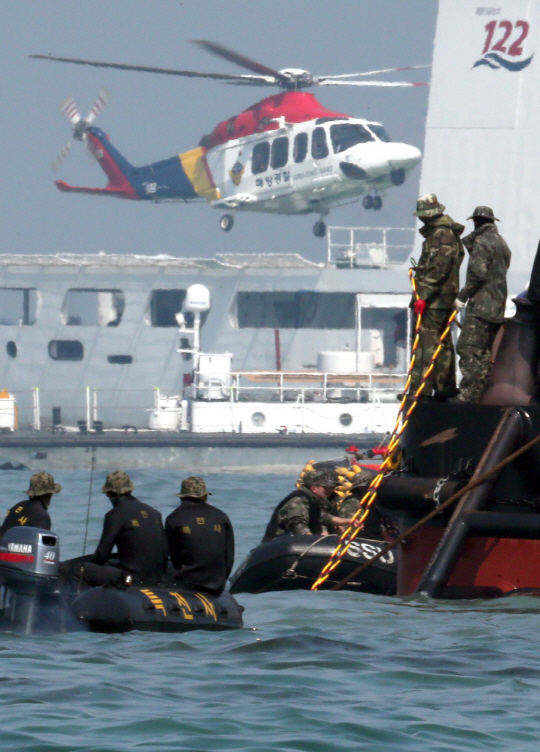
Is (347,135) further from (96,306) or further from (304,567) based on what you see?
(304,567)

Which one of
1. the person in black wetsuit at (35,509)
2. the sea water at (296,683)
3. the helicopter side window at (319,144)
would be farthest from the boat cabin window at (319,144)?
the person in black wetsuit at (35,509)

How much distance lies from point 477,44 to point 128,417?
549 inches

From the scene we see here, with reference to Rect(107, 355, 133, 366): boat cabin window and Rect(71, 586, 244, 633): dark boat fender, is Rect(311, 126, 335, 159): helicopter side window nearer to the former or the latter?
Rect(107, 355, 133, 366): boat cabin window

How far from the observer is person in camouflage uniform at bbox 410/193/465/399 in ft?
39.6

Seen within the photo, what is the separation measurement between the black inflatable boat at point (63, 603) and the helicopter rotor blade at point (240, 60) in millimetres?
34578

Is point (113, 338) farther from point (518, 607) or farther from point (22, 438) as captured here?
point (518, 607)

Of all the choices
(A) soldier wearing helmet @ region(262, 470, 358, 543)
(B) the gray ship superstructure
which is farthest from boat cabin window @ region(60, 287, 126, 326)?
(A) soldier wearing helmet @ region(262, 470, 358, 543)

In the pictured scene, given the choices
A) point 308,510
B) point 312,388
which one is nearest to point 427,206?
point 308,510

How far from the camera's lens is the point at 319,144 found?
42.0m

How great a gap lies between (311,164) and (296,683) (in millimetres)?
34991

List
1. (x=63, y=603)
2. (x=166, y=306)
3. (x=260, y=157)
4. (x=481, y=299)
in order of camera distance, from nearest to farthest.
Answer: (x=63, y=603) → (x=481, y=299) → (x=166, y=306) → (x=260, y=157)

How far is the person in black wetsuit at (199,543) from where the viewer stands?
10211 mm

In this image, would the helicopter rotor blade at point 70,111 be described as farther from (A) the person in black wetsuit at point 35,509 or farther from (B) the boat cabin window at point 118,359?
(A) the person in black wetsuit at point 35,509

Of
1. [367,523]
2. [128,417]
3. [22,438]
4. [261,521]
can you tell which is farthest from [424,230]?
[128,417]
